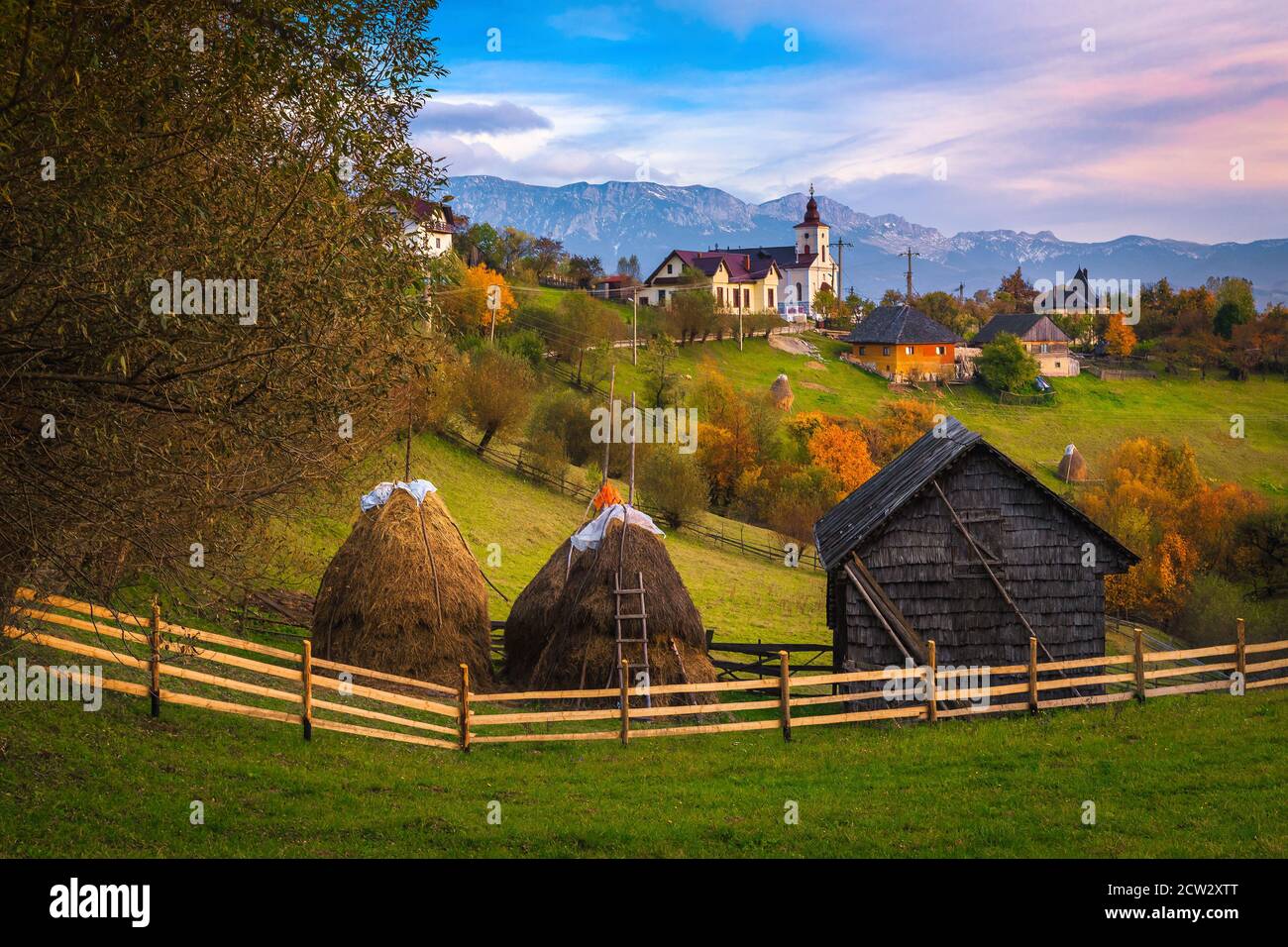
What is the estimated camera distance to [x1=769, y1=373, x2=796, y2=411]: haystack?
236 feet

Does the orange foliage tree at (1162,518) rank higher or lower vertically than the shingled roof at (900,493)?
lower

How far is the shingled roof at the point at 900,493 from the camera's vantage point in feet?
67.9

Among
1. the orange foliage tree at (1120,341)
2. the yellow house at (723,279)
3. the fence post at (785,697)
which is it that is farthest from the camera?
the yellow house at (723,279)

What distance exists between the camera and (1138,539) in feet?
171

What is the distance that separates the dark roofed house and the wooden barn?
64.1 meters

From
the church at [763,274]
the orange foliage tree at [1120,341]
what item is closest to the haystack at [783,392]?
the church at [763,274]

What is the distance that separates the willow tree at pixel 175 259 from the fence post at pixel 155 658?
1884 mm

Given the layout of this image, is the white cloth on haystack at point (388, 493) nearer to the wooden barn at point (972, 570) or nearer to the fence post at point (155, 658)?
the fence post at point (155, 658)

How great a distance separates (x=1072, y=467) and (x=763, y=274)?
55.0 meters

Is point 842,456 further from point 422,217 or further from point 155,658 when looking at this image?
point 155,658

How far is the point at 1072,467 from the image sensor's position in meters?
63.7

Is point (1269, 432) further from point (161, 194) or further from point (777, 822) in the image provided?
point (161, 194)

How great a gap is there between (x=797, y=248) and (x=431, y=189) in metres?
128
